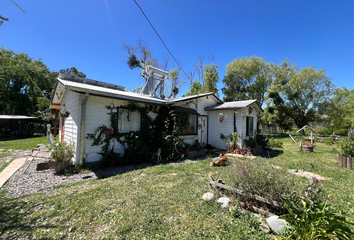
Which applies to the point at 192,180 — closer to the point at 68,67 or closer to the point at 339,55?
the point at 339,55

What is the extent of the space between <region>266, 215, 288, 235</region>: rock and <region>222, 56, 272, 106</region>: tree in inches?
932

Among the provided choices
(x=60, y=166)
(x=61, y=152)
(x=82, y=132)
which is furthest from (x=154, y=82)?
(x=60, y=166)

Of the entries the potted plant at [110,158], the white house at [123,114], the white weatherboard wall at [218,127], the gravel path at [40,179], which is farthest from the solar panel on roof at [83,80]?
the white weatherboard wall at [218,127]

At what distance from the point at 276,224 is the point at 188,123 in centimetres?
693

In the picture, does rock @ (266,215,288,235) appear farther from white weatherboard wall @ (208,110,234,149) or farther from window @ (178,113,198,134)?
white weatherboard wall @ (208,110,234,149)

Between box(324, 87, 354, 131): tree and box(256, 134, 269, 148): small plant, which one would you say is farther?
box(324, 87, 354, 131): tree

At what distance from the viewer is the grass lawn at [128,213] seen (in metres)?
2.24

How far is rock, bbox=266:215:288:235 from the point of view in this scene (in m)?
2.11

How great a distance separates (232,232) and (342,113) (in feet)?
86.5

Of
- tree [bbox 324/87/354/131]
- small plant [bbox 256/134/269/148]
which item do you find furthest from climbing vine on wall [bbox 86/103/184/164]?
tree [bbox 324/87/354/131]

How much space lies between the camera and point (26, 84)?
22312 millimetres

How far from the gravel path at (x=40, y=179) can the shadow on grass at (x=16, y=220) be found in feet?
1.72

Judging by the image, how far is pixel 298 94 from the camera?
808 inches

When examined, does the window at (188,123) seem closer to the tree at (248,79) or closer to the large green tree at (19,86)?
the tree at (248,79)
